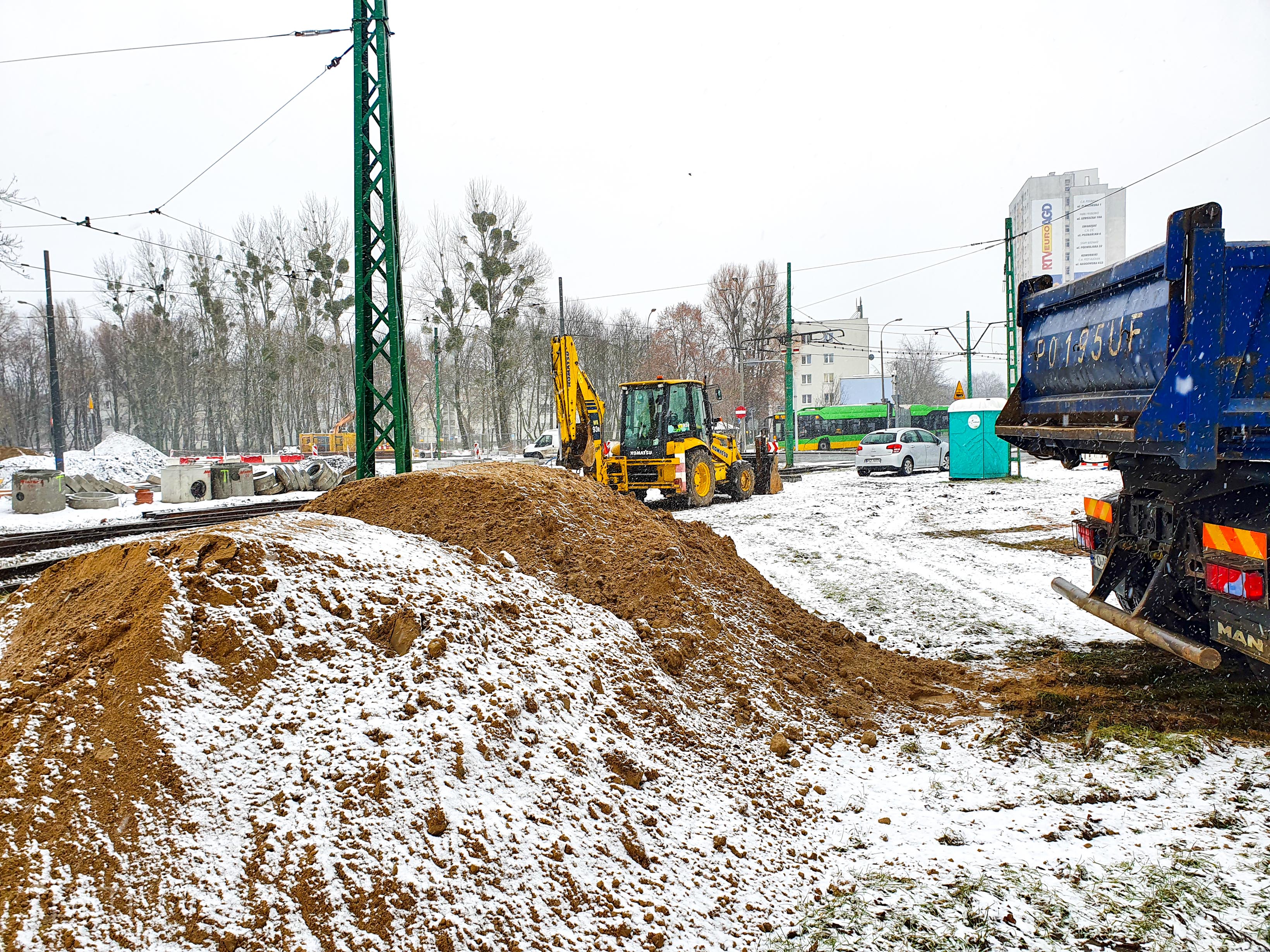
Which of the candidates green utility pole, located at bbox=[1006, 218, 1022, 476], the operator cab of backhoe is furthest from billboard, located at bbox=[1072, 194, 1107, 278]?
the operator cab of backhoe

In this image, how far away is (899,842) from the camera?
353 cm

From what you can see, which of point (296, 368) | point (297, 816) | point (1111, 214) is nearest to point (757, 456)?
point (297, 816)

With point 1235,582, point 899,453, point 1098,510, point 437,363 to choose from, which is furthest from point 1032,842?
point 437,363

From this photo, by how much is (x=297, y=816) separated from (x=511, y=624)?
1667 millimetres

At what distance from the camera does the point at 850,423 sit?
52406 mm

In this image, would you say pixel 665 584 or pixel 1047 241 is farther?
pixel 1047 241

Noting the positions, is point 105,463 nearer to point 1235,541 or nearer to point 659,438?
point 659,438

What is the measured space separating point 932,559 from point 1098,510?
5.20 m

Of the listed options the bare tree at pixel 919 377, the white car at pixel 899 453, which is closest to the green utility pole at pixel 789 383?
the white car at pixel 899 453

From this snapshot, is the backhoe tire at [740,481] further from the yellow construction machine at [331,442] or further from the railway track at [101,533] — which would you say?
the yellow construction machine at [331,442]

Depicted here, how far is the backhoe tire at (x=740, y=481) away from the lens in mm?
20453

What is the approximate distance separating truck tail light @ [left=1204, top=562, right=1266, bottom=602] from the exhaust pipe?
37 cm

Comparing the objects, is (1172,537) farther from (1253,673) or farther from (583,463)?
(583,463)

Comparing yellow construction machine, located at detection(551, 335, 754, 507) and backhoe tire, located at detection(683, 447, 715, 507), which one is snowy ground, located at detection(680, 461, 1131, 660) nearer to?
backhoe tire, located at detection(683, 447, 715, 507)
